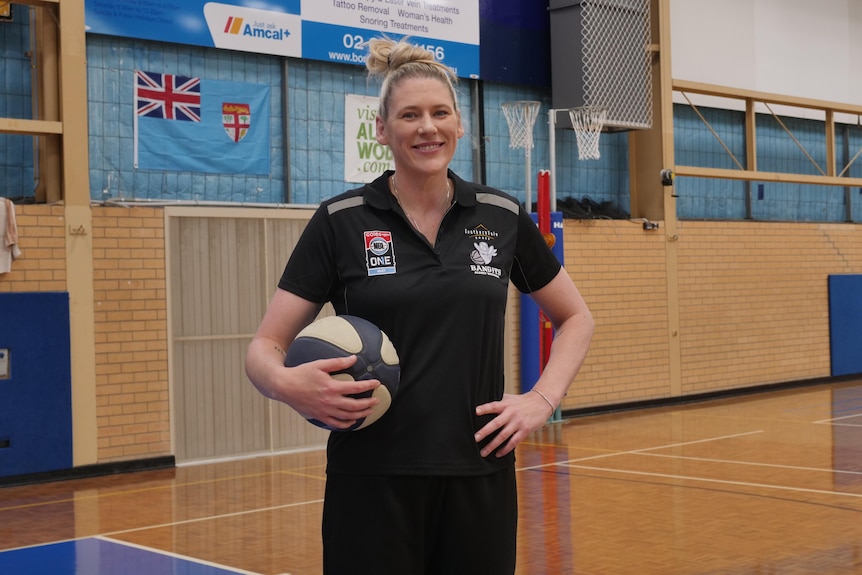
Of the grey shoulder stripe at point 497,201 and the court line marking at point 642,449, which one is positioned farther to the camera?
the court line marking at point 642,449

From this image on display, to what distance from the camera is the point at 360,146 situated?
1161cm

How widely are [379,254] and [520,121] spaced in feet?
32.9

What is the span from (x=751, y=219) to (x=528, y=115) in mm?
5477

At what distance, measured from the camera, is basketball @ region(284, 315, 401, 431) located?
6.70ft

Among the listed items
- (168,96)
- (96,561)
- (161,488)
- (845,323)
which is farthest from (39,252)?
(845,323)

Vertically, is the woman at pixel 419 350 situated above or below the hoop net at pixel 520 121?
below

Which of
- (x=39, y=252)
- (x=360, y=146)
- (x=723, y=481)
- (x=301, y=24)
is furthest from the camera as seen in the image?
(x=360, y=146)

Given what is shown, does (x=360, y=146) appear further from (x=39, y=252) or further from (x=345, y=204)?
(x=345, y=204)

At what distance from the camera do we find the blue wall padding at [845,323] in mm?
16625

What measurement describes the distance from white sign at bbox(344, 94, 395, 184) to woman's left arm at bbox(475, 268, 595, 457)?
9205 mm

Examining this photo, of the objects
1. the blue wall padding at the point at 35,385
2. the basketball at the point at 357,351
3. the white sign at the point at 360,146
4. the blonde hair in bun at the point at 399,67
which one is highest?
the white sign at the point at 360,146

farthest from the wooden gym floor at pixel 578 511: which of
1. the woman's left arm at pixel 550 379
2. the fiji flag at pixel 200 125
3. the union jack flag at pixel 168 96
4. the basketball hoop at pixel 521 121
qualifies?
the woman's left arm at pixel 550 379

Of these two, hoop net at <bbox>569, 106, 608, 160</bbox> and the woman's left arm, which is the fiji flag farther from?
the woman's left arm

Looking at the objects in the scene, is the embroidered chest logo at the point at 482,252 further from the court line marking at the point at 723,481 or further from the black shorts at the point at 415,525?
the court line marking at the point at 723,481
